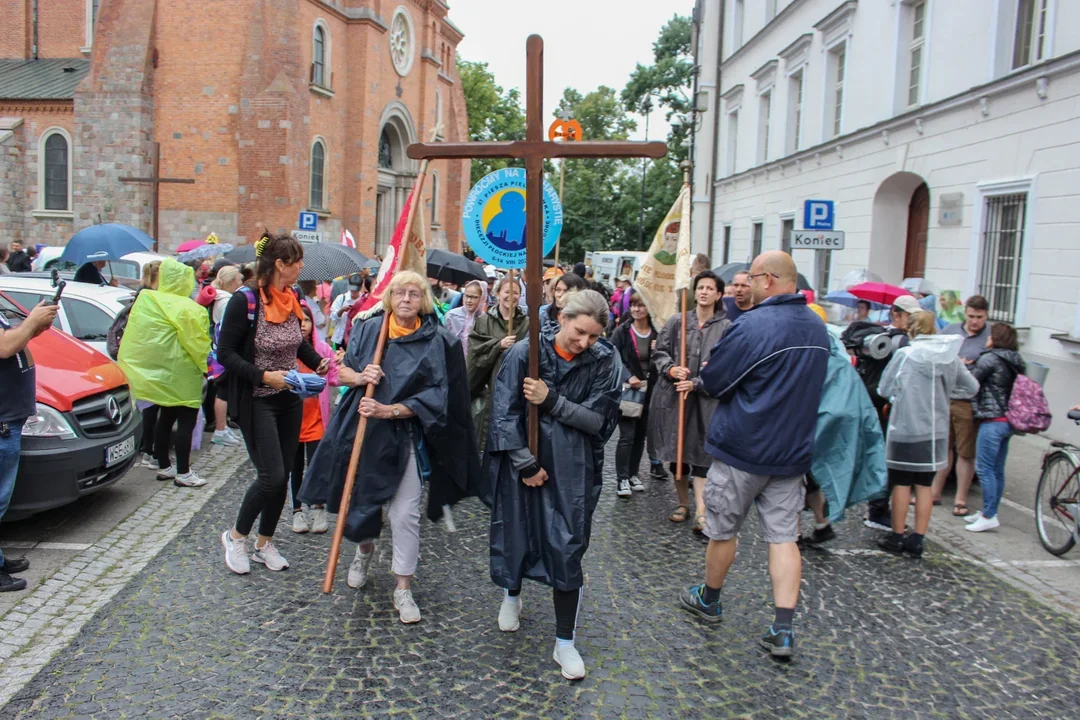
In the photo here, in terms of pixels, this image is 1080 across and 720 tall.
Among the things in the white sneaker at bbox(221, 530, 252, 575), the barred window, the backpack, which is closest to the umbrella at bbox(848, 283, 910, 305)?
the barred window

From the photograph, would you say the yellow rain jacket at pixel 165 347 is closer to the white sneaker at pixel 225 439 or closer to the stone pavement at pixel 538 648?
the white sneaker at pixel 225 439

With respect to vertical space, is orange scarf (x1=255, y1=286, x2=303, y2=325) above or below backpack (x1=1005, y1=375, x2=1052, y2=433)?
above

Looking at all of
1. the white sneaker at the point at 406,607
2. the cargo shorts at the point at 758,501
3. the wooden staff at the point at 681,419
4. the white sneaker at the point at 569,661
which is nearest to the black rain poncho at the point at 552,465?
the white sneaker at the point at 569,661

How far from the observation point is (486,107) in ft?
180

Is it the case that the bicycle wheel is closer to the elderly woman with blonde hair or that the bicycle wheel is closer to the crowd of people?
the crowd of people

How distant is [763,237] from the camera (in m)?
23.0

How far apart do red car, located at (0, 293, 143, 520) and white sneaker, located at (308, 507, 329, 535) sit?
141 cm

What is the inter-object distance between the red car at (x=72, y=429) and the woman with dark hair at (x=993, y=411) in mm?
6248

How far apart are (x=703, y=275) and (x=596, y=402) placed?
2812mm

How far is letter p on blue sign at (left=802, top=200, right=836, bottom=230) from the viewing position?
12.3 metres

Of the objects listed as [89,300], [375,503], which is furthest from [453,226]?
[375,503]

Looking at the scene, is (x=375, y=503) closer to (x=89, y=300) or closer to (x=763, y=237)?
(x=89, y=300)

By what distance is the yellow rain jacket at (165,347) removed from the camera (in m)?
7.07

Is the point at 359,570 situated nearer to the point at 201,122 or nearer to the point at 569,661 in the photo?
the point at 569,661
